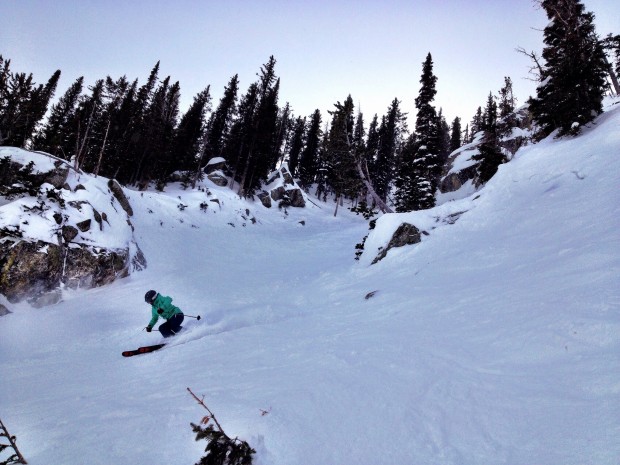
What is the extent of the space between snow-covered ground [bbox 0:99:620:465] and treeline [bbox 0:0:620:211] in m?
4.70

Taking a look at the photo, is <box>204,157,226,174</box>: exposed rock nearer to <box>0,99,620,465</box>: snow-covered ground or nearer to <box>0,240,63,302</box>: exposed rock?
<box>0,240,63,302</box>: exposed rock

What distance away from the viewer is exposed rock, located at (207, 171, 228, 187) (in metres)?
36.8

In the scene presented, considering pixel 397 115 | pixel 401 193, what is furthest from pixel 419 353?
pixel 397 115

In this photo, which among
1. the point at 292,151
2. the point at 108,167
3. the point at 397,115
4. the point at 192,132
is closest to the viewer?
the point at 108,167

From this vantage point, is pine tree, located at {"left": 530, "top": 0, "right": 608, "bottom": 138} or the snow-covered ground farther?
pine tree, located at {"left": 530, "top": 0, "right": 608, "bottom": 138}

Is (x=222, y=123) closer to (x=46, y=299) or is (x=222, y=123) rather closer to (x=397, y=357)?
(x=46, y=299)

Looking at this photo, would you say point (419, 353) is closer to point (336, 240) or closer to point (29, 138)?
point (336, 240)

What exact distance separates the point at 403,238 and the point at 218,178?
96.8ft

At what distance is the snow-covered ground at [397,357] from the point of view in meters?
2.76

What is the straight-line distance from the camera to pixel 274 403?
3568 mm

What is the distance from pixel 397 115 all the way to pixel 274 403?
56829 mm

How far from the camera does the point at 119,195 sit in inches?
757

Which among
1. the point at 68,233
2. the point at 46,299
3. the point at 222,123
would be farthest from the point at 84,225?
the point at 222,123

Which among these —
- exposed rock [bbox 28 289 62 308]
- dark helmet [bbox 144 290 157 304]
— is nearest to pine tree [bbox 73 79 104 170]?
exposed rock [bbox 28 289 62 308]
